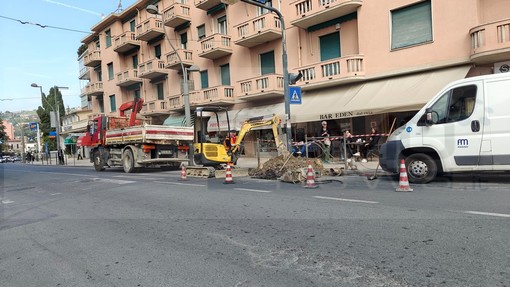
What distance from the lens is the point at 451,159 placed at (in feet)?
27.4

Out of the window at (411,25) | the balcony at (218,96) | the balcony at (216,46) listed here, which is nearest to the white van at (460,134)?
the window at (411,25)

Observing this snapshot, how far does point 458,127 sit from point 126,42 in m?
28.5

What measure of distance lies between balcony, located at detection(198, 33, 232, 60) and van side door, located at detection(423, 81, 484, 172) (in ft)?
51.9

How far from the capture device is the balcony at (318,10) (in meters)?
16.1

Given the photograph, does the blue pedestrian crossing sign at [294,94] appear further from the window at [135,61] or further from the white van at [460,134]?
the window at [135,61]

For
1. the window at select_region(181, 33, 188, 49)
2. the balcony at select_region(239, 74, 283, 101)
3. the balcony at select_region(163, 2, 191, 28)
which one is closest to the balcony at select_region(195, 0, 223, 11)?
the balcony at select_region(163, 2, 191, 28)

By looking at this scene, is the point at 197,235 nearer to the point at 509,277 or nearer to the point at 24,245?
the point at 24,245

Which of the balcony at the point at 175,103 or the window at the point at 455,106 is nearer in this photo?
the window at the point at 455,106

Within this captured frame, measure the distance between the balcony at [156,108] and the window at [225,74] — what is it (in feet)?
19.4

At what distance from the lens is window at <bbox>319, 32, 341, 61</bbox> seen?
17.7m

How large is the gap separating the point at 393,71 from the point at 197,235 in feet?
41.9

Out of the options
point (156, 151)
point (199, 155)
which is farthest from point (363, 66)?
point (156, 151)

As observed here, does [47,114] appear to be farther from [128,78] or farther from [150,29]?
[150,29]

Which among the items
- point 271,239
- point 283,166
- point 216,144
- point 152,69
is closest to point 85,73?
point 152,69
